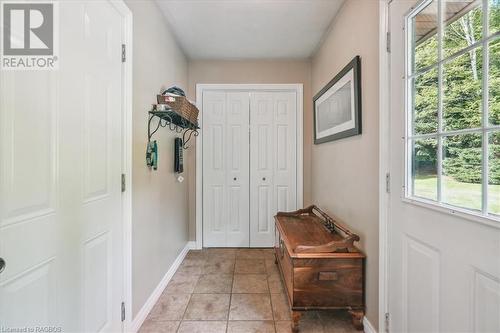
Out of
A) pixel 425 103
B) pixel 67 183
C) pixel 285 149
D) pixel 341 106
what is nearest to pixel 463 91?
pixel 425 103

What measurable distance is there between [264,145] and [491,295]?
2.56 metres

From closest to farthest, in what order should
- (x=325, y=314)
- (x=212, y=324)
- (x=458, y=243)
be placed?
(x=458, y=243) → (x=212, y=324) → (x=325, y=314)

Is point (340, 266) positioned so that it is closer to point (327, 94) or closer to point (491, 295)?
point (491, 295)

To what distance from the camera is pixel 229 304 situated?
1.96 metres

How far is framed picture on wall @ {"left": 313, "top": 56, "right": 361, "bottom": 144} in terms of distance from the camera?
1.75 metres

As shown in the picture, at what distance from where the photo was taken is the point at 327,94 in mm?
2418

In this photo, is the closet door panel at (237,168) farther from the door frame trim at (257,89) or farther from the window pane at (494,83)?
the window pane at (494,83)

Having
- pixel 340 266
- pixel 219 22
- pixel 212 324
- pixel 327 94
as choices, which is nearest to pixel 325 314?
pixel 340 266

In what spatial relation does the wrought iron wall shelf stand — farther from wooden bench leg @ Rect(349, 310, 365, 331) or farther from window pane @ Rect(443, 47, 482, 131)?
wooden bench leg @ Rect(349, 310, 365, 331)

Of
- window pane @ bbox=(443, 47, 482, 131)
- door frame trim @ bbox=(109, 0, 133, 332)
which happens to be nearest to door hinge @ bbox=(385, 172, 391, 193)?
window pane @ bbox=(443, 47, 482, 131)

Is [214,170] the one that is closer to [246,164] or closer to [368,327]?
[246,164]

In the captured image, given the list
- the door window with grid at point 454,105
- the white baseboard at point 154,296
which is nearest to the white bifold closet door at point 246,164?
the white baseboard at point 154,296

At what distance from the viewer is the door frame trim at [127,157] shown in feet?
4.97

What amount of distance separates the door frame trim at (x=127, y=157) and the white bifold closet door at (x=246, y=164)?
5.38 ft
